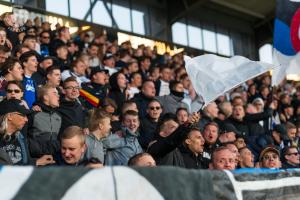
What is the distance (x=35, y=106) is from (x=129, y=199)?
354 cm

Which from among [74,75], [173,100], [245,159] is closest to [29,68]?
[74,75]

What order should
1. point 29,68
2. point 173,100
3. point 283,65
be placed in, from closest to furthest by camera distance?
1. point 283,65
2. point 29,68
3. point 173,100

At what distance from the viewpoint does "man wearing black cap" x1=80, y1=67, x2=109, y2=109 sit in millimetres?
7117

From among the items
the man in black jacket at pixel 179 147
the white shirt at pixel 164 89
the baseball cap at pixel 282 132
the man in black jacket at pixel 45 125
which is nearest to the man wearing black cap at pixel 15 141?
the man in black jacket at pixel 45 125

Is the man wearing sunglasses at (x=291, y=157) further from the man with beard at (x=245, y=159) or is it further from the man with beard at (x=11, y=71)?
the man with beard at (x=11, y=71)

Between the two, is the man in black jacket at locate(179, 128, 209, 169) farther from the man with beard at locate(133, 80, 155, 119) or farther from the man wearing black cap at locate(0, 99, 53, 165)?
the man with beard at locate(133, 80, 155, 119)

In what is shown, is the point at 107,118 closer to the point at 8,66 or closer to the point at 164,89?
the point at 8,66

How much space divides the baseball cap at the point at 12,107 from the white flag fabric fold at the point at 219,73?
1569 millimetres

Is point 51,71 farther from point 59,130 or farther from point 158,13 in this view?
point 158,13

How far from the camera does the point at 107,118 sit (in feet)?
16.3

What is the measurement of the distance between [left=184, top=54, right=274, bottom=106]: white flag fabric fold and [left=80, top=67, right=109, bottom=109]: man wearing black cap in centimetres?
→ 237

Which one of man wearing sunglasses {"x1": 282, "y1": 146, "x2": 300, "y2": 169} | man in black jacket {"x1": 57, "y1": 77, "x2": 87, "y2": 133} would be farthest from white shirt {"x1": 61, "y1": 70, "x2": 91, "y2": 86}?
man wearing sunglasses {"x1": 282, "y1": 146, "x2": 300, "y2": 169}

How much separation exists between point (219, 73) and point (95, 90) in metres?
2.97

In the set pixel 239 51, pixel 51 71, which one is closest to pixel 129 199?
pixel 51 71
